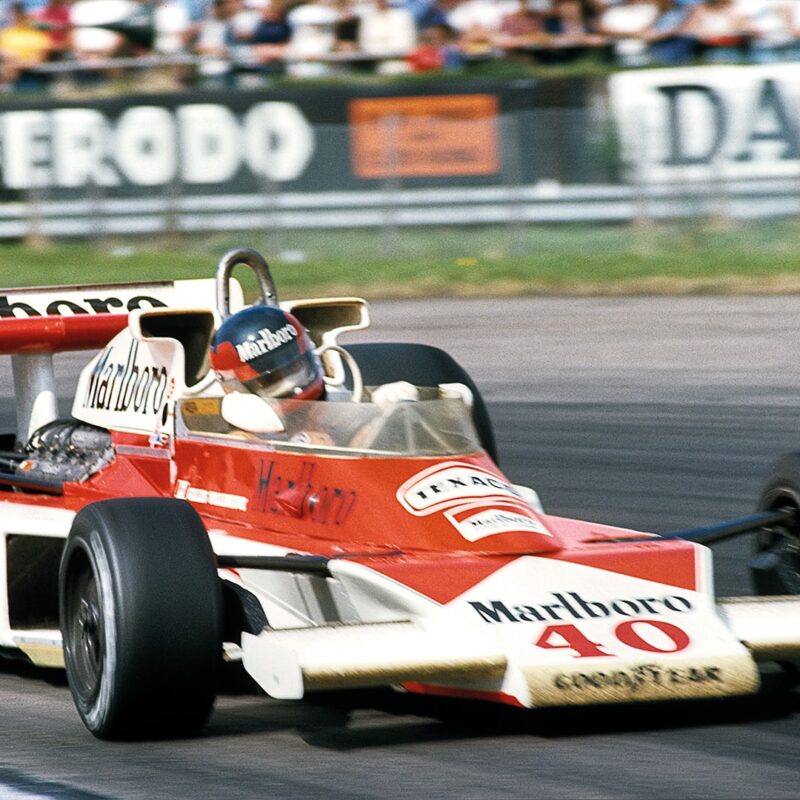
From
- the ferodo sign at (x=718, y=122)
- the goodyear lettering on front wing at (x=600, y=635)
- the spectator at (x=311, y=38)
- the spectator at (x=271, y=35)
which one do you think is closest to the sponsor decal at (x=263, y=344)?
the goodyear lettering on front wing at (x=600, y=635)

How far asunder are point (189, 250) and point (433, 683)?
46.0ft

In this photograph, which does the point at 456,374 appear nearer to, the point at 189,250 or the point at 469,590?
the point at 469,590

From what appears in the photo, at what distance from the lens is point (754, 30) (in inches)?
706

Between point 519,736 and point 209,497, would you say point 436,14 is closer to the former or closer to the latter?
point 209,497

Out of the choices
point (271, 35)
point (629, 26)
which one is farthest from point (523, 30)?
point (271, 35)

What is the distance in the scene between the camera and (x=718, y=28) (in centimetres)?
1795

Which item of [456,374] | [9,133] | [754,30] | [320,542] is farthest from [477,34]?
[320,542]

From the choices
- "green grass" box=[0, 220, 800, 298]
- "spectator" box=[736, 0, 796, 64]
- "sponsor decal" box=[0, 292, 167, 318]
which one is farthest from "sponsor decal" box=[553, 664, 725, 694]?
"spectator" box=[736, 0, 796, 64]

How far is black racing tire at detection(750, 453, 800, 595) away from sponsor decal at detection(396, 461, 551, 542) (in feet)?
2.60

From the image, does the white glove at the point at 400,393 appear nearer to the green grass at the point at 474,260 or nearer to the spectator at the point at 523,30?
the green grass at the point at 474,260

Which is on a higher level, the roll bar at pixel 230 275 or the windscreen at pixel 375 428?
the roll bar at pixel 230 275

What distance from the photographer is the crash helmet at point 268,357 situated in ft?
18.5

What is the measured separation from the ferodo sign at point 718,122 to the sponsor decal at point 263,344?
39.0 ft

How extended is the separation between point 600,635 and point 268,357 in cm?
157
